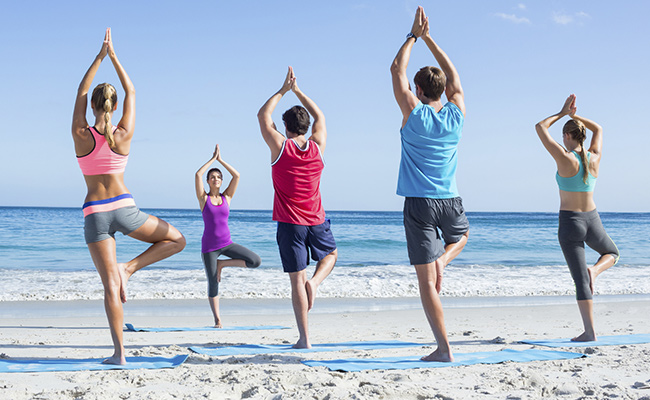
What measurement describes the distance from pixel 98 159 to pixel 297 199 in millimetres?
1506

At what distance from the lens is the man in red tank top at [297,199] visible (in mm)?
4422

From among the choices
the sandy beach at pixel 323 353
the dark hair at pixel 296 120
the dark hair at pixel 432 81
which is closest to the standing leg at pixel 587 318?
the sandy beach at pixel 323 353

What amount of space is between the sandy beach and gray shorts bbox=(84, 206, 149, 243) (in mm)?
887

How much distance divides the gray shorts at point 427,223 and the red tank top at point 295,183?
34.7 inches

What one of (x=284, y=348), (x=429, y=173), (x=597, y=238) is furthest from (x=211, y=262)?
(x=597, y=238)

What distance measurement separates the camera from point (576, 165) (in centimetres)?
483

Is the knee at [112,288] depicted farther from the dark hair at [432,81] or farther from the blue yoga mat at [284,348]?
the dark hair at [432,81]

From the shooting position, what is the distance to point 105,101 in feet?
12.2

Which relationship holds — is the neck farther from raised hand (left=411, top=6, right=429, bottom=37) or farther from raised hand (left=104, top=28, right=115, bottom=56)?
raised hand (left=104, top=28, right=115, bottom=56)

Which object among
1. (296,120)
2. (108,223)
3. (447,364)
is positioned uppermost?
(296,120)

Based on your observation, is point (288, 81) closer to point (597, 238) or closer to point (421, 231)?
point (421, 231)

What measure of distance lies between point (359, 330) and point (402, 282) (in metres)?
5.61

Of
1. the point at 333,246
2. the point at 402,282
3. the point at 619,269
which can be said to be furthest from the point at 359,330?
the point at 619,269

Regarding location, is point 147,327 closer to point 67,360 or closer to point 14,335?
point 14,335
